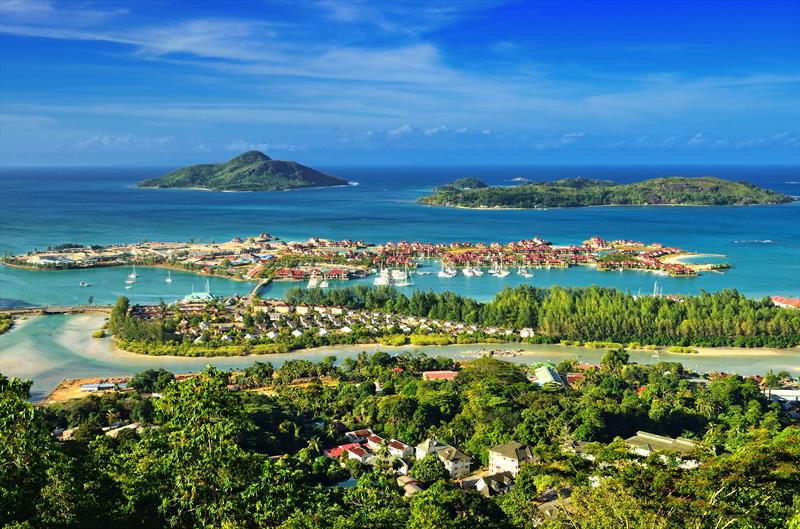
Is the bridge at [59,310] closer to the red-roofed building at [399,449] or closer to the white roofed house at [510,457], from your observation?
the red-roofed building at [399,449]

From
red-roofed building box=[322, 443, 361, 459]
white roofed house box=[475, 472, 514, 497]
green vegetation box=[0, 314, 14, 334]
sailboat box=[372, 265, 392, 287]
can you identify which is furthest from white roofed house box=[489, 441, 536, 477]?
sailboat box=[372, 265, 392, 287]

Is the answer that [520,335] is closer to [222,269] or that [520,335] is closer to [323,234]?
[222,269]

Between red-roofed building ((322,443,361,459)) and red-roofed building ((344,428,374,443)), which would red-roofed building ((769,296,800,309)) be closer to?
red-roofed building ((344,428,374,443))

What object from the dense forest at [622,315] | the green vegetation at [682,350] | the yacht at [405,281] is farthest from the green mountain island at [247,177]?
the green vegetation at [682,350]

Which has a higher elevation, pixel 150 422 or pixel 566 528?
pixel 566 528

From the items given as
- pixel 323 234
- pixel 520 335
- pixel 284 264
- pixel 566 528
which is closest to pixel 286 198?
pixel 323 234
